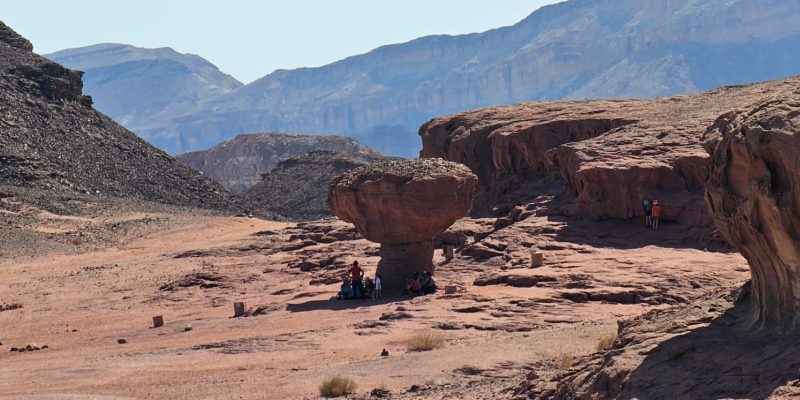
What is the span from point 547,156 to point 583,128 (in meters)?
3.45

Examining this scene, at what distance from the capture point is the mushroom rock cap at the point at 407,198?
80.9 feet

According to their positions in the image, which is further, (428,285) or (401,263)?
(401,263)

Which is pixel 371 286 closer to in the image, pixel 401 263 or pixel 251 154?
pixel 401 263

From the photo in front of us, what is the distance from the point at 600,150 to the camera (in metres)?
30.3

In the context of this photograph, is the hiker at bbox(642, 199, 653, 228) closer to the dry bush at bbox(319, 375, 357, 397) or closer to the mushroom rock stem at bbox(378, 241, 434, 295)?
the mushroom rock stem at bbox(378, 241, 434, 295)

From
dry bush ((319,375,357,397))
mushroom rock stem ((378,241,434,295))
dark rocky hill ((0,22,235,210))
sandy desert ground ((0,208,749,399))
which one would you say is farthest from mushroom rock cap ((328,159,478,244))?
dark rocky hill ((0,22,235,210))

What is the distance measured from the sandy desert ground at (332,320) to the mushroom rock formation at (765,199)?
3.27m

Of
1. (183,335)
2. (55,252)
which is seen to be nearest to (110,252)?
(55,252)

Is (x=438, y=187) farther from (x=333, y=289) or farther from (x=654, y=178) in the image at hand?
(x=654, y=178)

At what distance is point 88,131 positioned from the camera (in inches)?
2990

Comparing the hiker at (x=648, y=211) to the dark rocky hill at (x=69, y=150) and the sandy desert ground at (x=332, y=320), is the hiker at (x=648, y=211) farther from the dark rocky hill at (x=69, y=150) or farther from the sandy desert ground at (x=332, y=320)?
the dark rocky hill at (x=69, y=150)

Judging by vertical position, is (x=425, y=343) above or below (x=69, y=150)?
below

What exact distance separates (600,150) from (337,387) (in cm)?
1680

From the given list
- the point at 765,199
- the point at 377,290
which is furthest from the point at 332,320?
the point at 765,199
